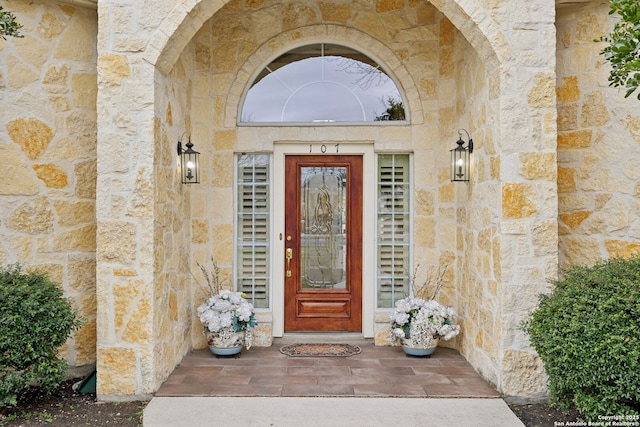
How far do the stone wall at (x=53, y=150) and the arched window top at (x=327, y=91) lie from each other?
5.24ft

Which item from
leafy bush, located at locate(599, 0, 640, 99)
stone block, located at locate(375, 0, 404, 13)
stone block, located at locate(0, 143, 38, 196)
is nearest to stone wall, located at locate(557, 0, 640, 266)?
stone block, located at locate(375, 0, 404, 13)

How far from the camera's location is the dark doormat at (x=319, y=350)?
4.40 meters

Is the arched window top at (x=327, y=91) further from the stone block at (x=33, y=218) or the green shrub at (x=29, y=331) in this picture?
the green shrub at (x=29, y=331)

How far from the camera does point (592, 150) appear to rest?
3.83 meters

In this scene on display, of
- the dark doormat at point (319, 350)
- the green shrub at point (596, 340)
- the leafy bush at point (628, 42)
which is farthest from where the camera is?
the dark doormat at point (319, 350)

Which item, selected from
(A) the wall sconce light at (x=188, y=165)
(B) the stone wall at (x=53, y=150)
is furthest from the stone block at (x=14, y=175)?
(A) the wall sconce light at (x=188, y=165)

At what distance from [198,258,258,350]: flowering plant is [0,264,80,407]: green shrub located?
1.23 meters

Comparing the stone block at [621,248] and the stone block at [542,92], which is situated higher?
the stone block at [542,92]

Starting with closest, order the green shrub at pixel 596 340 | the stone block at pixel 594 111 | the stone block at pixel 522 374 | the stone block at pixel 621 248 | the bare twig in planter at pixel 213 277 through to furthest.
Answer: the green shrub at pixel 596 340 → the stone block at pixel 522 374 → the stone block at pixel 621 248 → the stone block at pixel 594 111 → the bare twig in planter at pixel 213 277

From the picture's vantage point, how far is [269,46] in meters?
4.78

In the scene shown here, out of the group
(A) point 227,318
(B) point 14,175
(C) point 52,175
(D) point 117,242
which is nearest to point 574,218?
(A) point 227,318

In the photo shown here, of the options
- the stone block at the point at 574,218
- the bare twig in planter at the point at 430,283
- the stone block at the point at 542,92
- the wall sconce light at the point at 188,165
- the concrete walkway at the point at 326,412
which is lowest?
the concrete walkway at the point at 326,412

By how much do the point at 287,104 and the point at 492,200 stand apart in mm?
Result: 2340

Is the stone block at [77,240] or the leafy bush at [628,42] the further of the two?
the stone block at [77,240]
